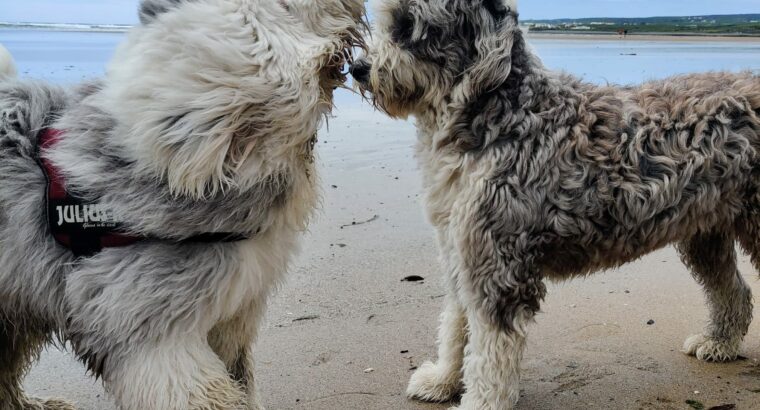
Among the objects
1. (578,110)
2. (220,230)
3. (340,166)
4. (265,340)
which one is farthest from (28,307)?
(340,166)

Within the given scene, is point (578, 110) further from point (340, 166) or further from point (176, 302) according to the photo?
point (340, 166)

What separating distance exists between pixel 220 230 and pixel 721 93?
8.06 feet

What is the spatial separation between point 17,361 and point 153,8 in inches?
67.7

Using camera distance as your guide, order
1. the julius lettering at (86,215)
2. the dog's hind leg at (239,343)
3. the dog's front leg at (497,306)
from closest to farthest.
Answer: the julius lettering at (86,215)
the dog's hind leg at (239,343)
the dog's front leg at (497,306)

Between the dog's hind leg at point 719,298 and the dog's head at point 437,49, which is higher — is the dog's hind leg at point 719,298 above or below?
below

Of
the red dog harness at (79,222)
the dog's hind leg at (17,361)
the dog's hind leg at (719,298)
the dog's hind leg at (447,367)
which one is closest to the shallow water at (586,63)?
the dog's hind leg at (719,298)

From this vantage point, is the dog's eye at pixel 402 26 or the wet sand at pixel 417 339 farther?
the wet sand at pixel 417 339

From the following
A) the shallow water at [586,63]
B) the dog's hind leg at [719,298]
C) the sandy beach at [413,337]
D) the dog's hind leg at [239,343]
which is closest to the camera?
the dog's hind leg at [239,343]

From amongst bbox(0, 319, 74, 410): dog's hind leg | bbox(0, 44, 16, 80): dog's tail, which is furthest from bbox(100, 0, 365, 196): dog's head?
bbox(0, 319, 74, 410): dog's hind leg

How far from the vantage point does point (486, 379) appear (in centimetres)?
360

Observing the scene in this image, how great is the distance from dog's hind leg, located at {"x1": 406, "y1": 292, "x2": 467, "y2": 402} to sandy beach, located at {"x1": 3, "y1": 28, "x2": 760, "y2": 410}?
0.07 metres

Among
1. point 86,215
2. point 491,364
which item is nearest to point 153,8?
point 86,215

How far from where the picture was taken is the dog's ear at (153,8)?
2676 mm

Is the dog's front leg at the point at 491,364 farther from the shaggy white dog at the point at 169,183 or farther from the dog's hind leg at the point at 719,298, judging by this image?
the dog's hind leg at the point at 719,298
